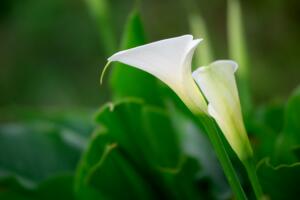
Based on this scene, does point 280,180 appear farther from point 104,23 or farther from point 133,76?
point 104,23

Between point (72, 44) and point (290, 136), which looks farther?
point (72, 44)

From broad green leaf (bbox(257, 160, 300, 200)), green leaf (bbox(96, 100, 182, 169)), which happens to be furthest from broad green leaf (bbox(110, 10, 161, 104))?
broad green leaf (bbox(257, 160, 300, 200))

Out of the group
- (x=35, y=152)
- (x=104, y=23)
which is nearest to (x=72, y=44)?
(x=104, y=23)

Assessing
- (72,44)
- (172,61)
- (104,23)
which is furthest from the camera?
(72,44)

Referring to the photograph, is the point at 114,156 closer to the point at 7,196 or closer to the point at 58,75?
the point at 7,196

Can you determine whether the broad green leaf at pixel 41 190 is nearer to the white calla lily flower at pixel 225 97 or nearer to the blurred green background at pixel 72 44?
the white calla lily flower at pixel 225 97

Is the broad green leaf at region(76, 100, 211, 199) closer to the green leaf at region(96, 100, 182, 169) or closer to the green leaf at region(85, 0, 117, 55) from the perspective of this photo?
the green leaf at region(96, 100, 182, 169)
